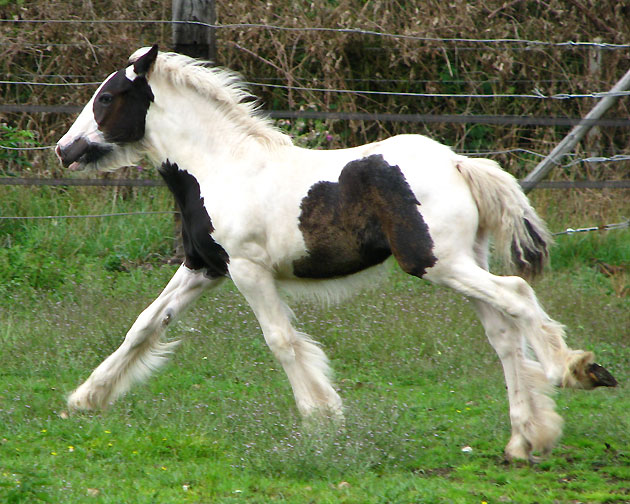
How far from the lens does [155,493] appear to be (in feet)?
13.1

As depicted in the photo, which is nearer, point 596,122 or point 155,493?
point 155,493

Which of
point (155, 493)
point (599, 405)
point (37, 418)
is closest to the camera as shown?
point (155, 493)

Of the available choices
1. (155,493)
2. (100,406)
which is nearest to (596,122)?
(100,406)

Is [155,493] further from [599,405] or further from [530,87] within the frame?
[530,87]

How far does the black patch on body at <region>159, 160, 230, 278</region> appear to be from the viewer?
4.99 meters

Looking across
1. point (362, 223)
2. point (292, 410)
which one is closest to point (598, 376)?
point (362, 223)

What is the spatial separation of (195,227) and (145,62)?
3.20ft

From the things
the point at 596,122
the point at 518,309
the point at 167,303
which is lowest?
the point at 167,303

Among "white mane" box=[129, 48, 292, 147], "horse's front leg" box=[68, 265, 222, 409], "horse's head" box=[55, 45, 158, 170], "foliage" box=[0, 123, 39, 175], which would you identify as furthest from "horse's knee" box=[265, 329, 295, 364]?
"foliage" box=[0, 123, 39, 175]

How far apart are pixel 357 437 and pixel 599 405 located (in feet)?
5.86

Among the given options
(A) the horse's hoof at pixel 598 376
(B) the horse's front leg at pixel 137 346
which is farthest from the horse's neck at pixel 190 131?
(A) the horse's hoof at pixel 598 376

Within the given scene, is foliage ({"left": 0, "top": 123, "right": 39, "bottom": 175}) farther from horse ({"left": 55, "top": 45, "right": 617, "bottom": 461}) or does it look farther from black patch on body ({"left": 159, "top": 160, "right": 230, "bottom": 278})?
black patch on body ({"left": 159, "top": 160, "right": 230, "bottom": 278})

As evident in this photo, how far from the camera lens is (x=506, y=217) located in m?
4.60

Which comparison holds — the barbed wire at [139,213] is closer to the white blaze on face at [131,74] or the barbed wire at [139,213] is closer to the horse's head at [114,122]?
the horse's head at [114,122]
